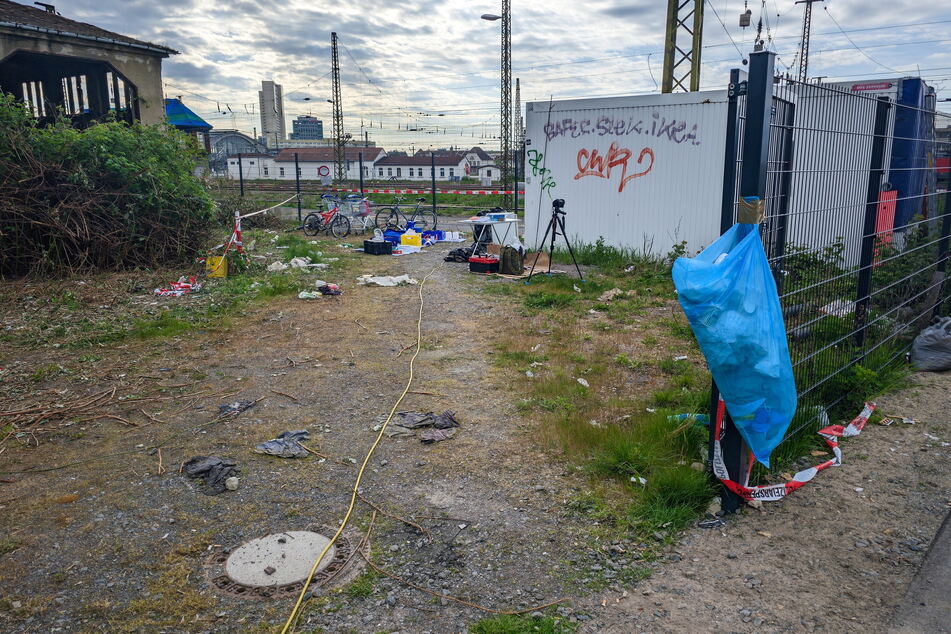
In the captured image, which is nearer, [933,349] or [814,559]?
[814,559]

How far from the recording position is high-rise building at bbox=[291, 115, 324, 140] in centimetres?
12350

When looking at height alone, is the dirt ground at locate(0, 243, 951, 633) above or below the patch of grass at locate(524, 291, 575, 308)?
below

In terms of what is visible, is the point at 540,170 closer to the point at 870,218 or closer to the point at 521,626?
the point at 870,218

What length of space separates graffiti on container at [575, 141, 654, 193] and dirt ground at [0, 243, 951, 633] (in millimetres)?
7077

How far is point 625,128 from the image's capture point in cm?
1208

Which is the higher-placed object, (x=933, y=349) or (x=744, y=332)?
(x=744, y=332)

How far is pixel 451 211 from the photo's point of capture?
24.7 meters

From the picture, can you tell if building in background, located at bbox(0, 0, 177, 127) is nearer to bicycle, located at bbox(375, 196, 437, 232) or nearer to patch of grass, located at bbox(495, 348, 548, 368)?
bicycle, located at bbox(375, 196, 437, 232)

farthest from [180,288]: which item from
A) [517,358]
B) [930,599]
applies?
[930,599]

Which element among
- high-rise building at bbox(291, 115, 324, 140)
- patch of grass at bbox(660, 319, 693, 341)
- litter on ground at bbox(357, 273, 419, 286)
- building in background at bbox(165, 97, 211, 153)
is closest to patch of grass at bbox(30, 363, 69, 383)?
litter on ground at bbox(357, 273, 419, 286)

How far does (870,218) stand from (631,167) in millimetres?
7250

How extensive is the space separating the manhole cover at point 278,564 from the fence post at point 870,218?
4.38m

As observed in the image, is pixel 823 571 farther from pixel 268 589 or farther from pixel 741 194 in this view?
pixel 268 589

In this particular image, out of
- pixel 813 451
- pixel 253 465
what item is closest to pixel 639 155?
pixel 813 451
